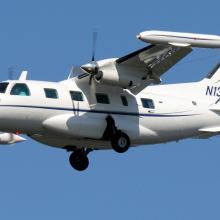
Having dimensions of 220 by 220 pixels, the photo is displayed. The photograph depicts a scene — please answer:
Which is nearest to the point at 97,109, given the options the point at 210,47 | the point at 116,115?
the point at 116,115

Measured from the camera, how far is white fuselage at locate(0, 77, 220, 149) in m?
27.5

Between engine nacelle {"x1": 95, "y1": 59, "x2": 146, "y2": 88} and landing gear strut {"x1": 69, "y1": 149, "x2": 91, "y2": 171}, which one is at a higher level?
engine nacelle {"x1": 95, "y1": 59, "x2": 146, "y2": 88}

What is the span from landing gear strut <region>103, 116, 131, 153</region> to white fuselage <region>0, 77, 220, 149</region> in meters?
0.19

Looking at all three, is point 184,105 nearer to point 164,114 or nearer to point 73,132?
point 164,114

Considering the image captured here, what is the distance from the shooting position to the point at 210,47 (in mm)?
26438

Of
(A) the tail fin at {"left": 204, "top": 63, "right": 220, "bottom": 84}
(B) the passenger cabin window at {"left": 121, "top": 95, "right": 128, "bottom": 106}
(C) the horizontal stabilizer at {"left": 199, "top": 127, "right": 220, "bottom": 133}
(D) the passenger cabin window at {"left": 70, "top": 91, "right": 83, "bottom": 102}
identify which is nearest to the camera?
(D) the passenger cabin window at {"left": 70, "top": 91, "right": 83, "bottom": 102}

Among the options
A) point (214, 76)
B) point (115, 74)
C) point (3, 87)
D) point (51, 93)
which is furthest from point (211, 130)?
point (3, 87)

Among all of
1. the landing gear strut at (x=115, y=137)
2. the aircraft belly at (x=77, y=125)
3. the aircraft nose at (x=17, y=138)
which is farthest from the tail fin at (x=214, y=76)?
the aircraft nose at (x=17, y=138)

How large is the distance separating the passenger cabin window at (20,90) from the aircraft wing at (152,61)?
118 inches

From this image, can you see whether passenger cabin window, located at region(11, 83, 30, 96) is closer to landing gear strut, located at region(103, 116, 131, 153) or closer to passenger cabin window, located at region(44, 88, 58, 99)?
passenger cabin window, located at region(44, 88, 58, 99)

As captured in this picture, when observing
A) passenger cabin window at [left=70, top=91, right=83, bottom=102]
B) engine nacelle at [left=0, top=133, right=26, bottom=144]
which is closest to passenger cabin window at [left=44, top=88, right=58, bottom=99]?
passenger cabin window at [left=70, top=91, right=83, bottom=102]

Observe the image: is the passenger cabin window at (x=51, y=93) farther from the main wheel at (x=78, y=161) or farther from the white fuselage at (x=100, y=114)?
the main wheel at (x=78, y=161)

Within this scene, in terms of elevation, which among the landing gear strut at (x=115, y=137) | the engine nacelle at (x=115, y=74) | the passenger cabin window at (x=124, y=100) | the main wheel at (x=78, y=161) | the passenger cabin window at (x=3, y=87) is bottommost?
the main wheel at (x=78, y=161)

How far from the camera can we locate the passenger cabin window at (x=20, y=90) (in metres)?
27.6
